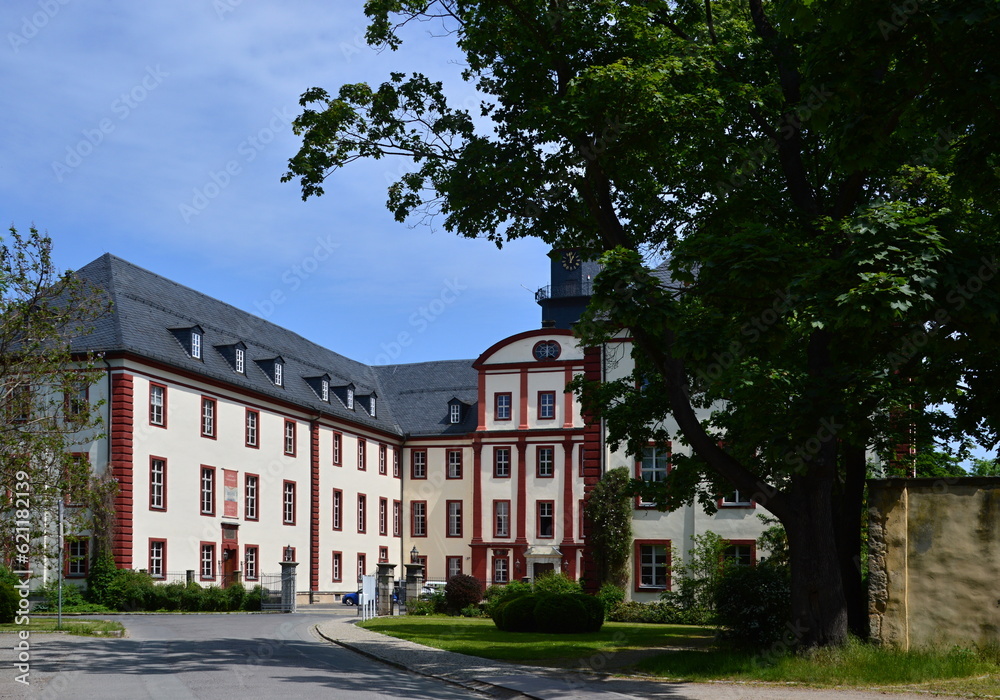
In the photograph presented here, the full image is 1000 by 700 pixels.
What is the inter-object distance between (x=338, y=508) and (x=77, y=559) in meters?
18.1

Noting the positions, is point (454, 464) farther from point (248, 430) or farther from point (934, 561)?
point (934, 561)

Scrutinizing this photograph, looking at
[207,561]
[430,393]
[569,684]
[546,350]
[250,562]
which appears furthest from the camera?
[430,393]

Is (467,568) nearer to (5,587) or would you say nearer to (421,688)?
(5,587)

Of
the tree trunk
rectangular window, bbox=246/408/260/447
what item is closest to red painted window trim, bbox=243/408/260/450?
rectangular window, bbox=246/408/260/447

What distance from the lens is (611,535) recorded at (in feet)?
125

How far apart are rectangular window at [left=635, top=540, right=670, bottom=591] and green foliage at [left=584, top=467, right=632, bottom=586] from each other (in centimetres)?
42

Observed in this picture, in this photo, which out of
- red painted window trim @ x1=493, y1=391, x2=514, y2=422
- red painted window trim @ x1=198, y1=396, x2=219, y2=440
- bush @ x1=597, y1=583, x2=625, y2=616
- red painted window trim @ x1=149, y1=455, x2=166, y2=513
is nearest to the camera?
bush @ x1=597, y1=583, x2=625, y2=616

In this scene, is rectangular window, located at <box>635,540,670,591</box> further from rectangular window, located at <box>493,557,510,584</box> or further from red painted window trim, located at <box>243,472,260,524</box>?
rectangular window, located at <box>493,557,510,584</box>

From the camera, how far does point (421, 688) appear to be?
14.1 meters

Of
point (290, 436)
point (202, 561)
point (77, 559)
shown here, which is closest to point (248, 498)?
point (202, 561)

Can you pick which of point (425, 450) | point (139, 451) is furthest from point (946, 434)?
point (425, 450)

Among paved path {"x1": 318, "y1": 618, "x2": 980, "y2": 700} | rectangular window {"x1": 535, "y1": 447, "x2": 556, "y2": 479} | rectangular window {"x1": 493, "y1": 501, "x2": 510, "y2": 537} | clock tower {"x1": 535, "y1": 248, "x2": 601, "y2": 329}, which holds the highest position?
clock tower {"x1": 535, "y1": 248, "x2": 601, "y2": 329}

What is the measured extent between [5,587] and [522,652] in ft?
44.0

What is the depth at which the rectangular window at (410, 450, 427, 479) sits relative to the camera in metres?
59.9
